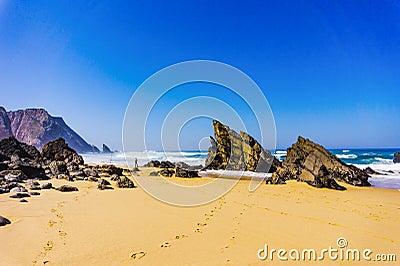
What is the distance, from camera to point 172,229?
19.4 feet

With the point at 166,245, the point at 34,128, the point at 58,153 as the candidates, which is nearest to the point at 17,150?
the point at 58,153

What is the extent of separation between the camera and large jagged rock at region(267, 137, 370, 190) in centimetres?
1471

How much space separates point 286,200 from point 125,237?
7.24 meters

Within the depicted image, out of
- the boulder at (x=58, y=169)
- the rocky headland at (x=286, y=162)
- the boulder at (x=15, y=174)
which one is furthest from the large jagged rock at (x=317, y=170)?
the boulder at (x=15, y=174)

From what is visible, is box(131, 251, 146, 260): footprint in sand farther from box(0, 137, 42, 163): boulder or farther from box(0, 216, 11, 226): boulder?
box(0, 137, 42, 163): boulder

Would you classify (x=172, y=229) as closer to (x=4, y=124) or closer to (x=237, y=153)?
(x=237, y=153)

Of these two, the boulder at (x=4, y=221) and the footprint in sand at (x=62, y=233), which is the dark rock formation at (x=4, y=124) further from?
the footprint in sand at (x=62, y=233)

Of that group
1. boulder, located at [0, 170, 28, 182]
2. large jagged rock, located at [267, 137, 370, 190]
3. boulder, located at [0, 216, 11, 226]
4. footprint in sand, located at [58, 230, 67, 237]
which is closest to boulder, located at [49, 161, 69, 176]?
boulder, located at [0, 170, 28, 182]

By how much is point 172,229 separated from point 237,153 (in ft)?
70.4

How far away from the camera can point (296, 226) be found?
645 centimetres

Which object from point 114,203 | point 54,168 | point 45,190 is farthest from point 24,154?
point 114,203

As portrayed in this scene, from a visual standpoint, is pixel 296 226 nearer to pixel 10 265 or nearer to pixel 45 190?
pixel 10 265

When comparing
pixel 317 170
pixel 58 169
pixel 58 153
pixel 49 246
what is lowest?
pixel 49 246

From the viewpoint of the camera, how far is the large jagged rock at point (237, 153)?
24.9 m
